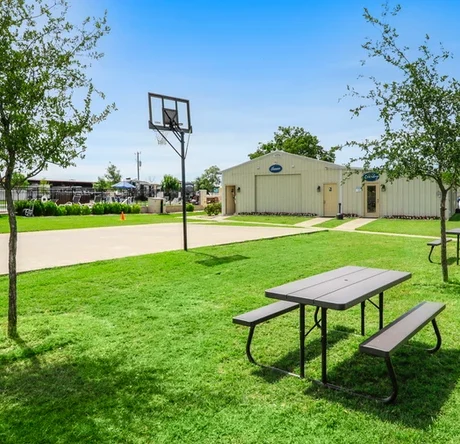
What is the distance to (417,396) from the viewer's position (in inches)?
109

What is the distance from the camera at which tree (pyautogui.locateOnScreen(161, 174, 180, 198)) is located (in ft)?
120

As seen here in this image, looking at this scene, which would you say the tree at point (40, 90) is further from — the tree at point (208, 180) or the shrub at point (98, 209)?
the tree at point (208, 180)

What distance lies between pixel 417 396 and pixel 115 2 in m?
6.20

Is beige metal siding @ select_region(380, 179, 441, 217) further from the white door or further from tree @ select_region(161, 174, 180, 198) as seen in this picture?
tree @ select_region(161, 174, 180, 198)

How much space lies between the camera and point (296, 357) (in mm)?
3527

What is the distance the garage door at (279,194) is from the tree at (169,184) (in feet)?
44.8

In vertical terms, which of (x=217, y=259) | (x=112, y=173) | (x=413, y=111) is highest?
(x=112, y=173)

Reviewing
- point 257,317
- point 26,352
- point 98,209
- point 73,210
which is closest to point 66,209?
point 73,210

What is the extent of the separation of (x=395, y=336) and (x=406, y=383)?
44 cm

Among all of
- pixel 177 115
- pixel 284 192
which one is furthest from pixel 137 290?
pixel 284 192

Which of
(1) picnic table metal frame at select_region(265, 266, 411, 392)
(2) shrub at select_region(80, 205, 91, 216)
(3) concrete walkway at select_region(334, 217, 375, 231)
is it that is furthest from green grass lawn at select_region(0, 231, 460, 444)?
(2) shrub at select_region(80, 205, 91, 216)

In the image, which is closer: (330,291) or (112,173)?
(330,291)

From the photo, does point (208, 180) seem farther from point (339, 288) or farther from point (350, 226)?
point (339, 288)

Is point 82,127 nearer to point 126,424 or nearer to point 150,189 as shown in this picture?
point 126,424
